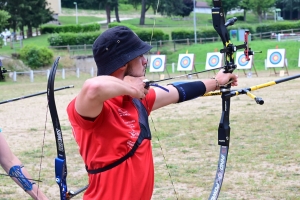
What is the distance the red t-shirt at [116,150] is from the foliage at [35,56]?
25.3 m

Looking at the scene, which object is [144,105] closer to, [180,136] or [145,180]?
[145,180]

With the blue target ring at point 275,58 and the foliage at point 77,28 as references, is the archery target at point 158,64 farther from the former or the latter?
the foliage at point 77,28

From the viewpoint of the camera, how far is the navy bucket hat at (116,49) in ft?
7.38

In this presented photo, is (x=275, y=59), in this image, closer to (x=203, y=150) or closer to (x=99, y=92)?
(x=203, y=150)

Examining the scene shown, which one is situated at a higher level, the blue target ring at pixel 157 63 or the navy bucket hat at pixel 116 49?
the navy bucket hat at pixel 116 49

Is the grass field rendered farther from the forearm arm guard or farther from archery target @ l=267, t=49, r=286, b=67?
archery target @ l=267, t=49, r=286, b=67

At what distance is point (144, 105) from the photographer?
8.20 feet

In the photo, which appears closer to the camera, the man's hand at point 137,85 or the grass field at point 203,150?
the man's hand at point 137,85

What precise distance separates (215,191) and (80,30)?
36420mm

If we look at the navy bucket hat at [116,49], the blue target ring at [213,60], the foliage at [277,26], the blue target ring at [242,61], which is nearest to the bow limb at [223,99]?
the navy bucket hat at [116,49]

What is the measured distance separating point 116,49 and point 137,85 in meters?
0.18

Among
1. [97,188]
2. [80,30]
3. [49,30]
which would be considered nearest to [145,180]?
[97,188]

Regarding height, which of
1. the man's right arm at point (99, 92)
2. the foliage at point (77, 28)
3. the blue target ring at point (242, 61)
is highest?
the man's right arm at point (99, 92)

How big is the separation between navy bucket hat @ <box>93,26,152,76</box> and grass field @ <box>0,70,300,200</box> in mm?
908
